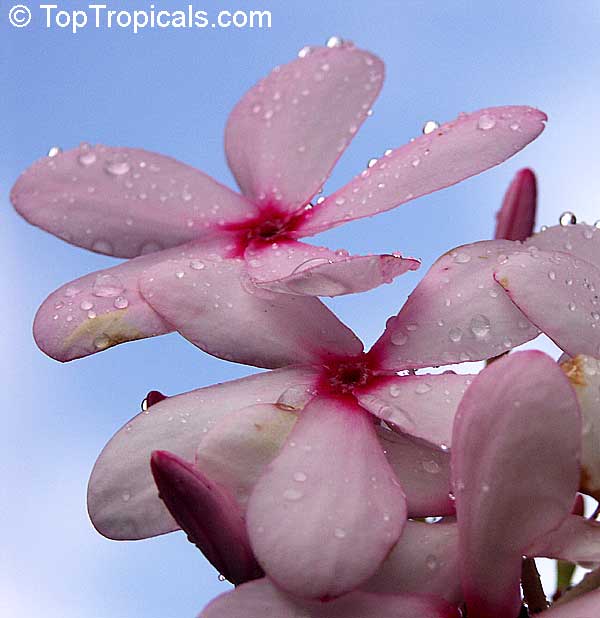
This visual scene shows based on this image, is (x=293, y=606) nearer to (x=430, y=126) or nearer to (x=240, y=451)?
(x=240, y=451)

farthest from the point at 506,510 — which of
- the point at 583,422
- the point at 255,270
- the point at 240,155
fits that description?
the point at 240,155

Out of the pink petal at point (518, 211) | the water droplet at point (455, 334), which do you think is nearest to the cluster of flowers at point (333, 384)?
the water droplet at point (455, 334)

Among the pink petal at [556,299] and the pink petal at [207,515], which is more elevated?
the pink petal at [556,299]

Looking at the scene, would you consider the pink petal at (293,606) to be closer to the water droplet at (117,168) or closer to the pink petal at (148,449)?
the pink petal at (148,449)

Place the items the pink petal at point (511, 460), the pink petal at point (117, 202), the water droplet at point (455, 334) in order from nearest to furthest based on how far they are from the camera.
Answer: the pink petal at point (511, 460) → the water droplet at point (455, 334) → the pink petal at point (117, 202)

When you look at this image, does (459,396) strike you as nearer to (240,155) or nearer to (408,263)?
(408,263)

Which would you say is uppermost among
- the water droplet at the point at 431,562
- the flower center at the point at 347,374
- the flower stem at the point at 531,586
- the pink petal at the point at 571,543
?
the flower center at the point at 347,374
